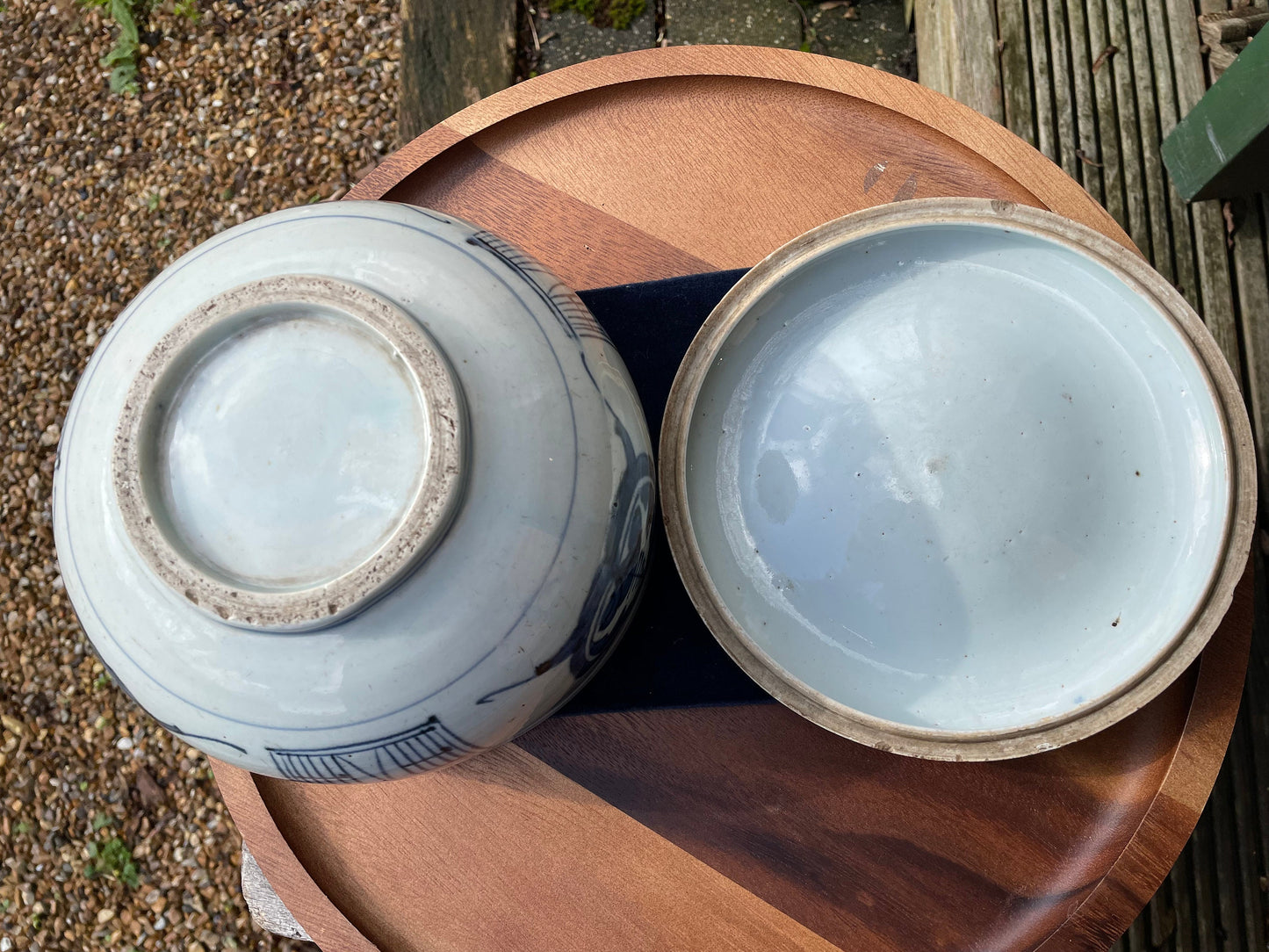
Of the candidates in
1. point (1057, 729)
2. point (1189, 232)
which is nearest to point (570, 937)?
point (1057, 729)

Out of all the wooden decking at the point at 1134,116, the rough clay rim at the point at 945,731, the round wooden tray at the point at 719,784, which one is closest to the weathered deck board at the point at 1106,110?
the wooden decking at the point at 1134,116

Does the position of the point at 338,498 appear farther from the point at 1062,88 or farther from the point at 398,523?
the point at 1062,88

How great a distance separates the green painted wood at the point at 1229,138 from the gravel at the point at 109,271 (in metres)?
1.16

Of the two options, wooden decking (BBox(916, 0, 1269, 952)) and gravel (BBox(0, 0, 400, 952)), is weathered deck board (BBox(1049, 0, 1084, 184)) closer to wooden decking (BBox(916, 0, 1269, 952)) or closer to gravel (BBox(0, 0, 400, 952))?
wooden decking (BBox(916, 0, 1269, 952))

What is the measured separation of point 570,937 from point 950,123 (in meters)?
0.83

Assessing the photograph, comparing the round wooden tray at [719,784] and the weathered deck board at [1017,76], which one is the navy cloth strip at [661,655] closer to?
the round wooden tray at [719,784]

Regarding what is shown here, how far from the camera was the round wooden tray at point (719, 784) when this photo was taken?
736mm

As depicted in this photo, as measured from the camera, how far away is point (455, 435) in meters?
0.44

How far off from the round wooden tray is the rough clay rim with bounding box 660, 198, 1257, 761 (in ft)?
0.61

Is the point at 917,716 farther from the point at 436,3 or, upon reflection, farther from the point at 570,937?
the point at 436,3

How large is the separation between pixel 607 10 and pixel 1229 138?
91cm

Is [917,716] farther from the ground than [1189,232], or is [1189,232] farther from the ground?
[1189,232]

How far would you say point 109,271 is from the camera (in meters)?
1.50

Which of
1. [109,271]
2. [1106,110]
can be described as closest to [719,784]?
[1106,110]
